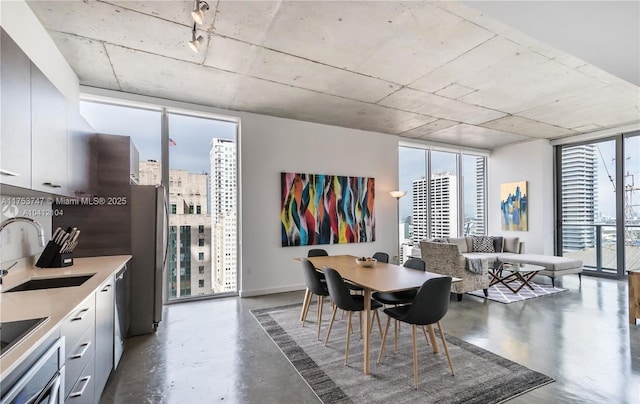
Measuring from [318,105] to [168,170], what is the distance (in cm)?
249

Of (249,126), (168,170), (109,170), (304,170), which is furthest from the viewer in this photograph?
(304,170)

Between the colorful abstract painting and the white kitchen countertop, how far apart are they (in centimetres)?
282

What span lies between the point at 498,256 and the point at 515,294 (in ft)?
4.25

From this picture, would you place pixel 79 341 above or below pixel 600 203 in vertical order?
below

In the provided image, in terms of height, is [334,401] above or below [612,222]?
below

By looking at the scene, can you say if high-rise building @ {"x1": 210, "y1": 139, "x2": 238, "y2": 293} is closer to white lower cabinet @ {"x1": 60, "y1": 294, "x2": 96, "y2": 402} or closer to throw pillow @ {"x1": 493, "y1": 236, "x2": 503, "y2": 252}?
white lower cabinet @ {"x1": 60, "y1": 294, "x2": 96, "y2": 402}

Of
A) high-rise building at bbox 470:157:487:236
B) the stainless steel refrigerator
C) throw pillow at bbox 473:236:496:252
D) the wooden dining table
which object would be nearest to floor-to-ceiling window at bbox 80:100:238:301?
the stainless steel refrigerator

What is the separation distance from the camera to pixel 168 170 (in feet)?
15.0

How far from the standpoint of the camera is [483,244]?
21.3 ft

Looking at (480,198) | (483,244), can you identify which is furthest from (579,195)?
(483,244)

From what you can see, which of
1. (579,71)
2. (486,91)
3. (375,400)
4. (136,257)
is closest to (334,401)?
(375,400)

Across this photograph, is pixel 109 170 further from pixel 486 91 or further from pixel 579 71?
pixel 579 71

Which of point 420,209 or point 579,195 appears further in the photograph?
point 420,209

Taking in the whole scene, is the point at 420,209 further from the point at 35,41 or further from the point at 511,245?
the point at 35,41
